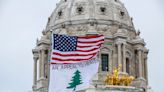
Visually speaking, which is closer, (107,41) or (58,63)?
(58,63)

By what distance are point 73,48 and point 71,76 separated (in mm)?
5040

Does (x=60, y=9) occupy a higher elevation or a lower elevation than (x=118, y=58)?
higher

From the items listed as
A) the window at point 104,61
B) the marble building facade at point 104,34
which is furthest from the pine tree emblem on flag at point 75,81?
the window at point 104,61

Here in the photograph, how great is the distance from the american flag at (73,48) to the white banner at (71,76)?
1167mm

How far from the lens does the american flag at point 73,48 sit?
89.5 metres

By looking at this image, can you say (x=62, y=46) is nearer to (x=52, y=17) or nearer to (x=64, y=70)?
(x=64, y=70)

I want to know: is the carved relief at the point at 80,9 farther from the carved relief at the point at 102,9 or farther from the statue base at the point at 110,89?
the statue base at the point at 110,89

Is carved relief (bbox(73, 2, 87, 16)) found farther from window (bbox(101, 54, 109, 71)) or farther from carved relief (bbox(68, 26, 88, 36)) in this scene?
window (bbox(101, 54, 109, 71))

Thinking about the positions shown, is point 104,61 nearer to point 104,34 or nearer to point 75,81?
point 104,34

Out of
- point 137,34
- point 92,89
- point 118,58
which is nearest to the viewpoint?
point 92,89

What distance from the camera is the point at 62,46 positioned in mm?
89812

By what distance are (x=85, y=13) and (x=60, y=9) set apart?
18.7 ft

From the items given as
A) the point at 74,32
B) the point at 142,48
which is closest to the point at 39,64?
the point at 74,32

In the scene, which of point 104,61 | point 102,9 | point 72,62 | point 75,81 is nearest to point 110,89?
point 104,61
